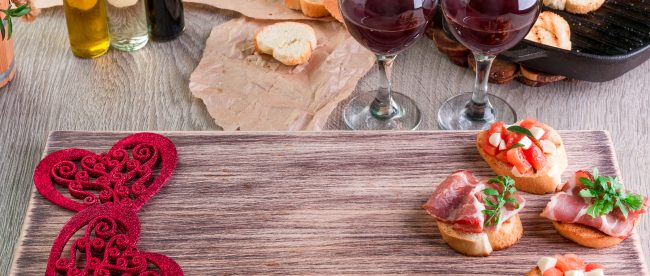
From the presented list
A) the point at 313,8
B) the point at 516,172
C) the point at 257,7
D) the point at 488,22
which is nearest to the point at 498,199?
the point at 516,172

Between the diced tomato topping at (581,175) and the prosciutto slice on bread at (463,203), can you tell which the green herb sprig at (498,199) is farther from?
the diced tomato topping at (581,175)

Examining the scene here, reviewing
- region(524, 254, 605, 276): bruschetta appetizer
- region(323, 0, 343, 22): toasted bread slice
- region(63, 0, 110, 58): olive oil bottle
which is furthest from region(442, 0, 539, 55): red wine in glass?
region(63, 0, 110, 58): olive oil bottle

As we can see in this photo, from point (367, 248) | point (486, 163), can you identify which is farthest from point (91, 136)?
point (486, 163)

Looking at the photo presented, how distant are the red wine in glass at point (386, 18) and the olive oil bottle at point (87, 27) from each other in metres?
0.80

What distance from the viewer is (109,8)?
242cm

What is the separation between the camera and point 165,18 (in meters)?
2.49

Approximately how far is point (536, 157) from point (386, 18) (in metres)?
0.43

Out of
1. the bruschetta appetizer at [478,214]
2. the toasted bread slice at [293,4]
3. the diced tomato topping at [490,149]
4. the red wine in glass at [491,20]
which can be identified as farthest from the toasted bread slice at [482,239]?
the toasted bread slice at [293,4]

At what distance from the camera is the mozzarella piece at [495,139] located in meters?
1.92

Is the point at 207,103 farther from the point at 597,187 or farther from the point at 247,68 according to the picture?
the point at 597,187

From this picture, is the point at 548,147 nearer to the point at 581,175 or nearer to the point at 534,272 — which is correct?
the point at 581,175

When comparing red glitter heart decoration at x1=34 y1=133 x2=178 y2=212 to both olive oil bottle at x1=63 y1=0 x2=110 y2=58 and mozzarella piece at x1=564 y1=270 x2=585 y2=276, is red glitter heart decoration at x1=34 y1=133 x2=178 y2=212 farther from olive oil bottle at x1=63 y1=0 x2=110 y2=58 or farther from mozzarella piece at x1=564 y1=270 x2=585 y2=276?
mozzarella piece at x1=564 y1=270 x2=585 y2=276

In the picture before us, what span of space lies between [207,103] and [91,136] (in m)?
0.37

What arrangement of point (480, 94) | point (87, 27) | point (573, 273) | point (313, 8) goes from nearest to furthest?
point (573, 273)
point (480, 94)
point (87, 27)
point (313, 8)
